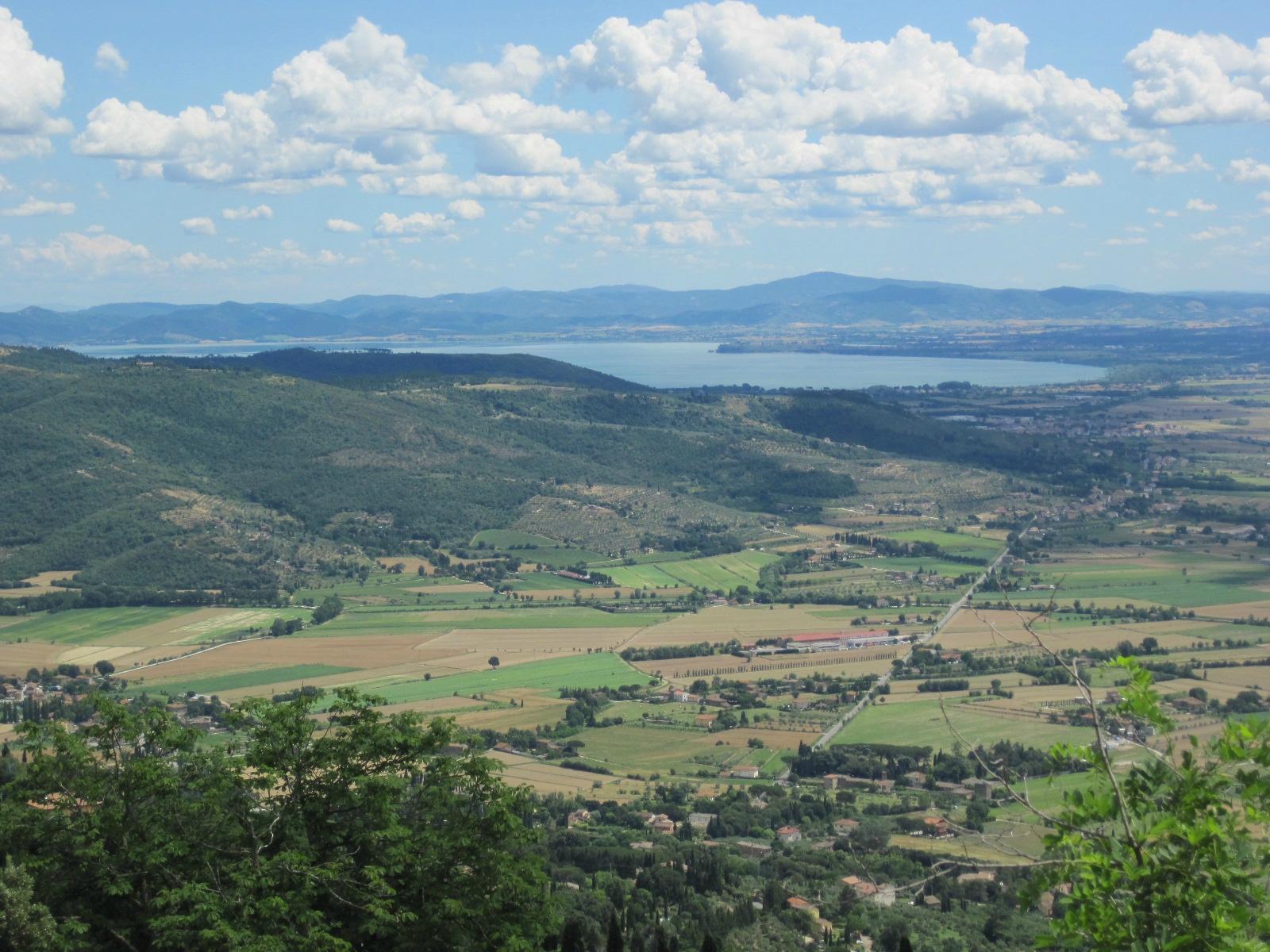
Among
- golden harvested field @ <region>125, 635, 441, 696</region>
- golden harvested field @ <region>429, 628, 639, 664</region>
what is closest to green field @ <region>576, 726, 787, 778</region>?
golden harvested field @ <region>125, 635, 441, 696</region>

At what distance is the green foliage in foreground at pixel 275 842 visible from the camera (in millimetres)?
22422

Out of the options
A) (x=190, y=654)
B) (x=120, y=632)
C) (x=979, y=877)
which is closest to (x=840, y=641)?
(x=979, y=877)

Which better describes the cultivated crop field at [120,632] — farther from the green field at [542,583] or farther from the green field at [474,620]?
the green field at [542,583]

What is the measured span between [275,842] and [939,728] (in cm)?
4044

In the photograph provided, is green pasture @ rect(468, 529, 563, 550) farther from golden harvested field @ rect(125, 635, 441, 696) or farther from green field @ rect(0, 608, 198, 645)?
golden harvested field @ rect(125, 635, 441, 696)

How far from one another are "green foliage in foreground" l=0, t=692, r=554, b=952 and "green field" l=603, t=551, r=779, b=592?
67.3 m

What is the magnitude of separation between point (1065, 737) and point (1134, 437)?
357 ft

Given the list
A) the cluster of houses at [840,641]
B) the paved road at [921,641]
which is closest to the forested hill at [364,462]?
the paved road at [921,641]

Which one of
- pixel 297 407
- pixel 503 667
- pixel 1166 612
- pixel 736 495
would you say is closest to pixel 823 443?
pixel 736 495

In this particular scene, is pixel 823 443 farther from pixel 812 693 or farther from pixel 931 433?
pixel 812 693

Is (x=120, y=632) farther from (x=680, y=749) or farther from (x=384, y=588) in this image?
(x=680, y=749)

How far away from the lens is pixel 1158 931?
11844 millimetres

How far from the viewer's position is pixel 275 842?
2394 centimetres

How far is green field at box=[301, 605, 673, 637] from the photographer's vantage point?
3157 inches
